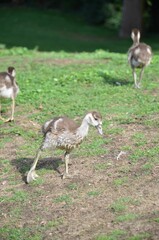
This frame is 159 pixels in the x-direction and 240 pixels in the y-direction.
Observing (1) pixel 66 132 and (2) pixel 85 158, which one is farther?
(2) pixel 85 158

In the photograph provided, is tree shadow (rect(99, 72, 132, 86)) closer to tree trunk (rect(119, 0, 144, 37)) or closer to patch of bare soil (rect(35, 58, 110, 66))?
patch of bare soil (rect(35, 58, 110, 66))

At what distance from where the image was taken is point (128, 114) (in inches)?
470

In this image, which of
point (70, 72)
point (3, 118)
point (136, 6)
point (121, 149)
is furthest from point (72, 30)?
point (121, 149)

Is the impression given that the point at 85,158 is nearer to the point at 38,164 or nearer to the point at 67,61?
the point at 38,164

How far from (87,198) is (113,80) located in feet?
22.0

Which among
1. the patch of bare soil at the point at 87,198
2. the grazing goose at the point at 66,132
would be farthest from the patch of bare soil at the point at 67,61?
the grazing goose at the point at 66,132

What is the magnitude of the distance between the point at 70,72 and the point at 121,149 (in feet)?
19.5

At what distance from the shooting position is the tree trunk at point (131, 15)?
92.6 ft

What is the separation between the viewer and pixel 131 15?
93.6 feet

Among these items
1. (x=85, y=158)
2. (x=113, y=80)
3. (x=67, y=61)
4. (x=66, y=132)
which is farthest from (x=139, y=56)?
(x=66, y=132)

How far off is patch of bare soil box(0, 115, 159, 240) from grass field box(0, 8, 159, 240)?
1 centimetres

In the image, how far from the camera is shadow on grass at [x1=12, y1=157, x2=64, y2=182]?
9.68 metres

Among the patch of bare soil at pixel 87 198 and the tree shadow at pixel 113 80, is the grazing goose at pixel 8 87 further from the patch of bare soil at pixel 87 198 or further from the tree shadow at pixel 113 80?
the tree shadow at pixel 113 80

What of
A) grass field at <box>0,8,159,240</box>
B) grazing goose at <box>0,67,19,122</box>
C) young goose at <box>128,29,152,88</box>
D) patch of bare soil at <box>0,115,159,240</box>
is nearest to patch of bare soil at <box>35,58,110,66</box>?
grass field at <box>0,8,159,240</box>
